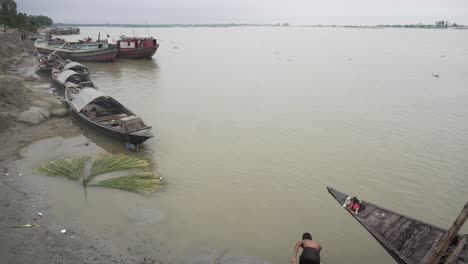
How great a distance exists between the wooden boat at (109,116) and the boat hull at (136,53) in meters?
23.7

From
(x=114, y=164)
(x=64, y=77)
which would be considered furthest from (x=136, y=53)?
(x=114, y=164)

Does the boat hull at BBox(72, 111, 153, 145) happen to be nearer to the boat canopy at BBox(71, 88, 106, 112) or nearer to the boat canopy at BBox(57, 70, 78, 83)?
the boat canopy at BBox(71, 88, 106, 112)

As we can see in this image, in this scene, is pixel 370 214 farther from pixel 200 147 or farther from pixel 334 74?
pixel 334 74

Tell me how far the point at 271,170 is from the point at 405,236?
5871mm

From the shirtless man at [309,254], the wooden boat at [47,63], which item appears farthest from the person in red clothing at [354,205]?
the wooden boat at [47,63]

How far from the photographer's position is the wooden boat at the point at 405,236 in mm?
6152

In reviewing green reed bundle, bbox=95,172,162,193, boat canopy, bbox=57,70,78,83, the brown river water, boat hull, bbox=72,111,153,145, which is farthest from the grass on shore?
boat canopy, bbox=57,70,78,83

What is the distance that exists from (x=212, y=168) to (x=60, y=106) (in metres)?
11.4

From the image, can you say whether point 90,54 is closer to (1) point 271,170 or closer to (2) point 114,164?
(2) point 114,164

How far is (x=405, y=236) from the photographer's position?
23.0ft

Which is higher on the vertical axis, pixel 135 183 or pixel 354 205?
pixel 354 205

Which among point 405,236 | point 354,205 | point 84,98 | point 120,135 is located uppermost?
point 84,98

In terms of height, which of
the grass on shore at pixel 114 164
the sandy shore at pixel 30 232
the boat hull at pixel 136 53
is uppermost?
the boat hull at pixel 136 53

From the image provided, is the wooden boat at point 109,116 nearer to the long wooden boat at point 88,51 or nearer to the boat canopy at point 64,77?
the boat canopy at point 64,77
